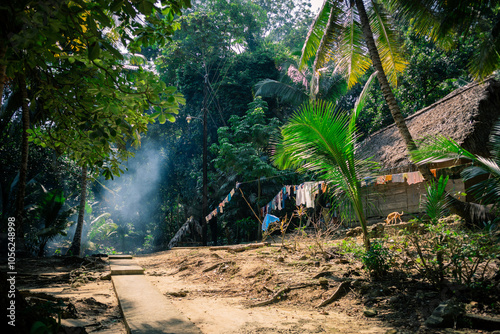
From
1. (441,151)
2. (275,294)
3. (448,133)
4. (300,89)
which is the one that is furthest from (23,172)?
(300,89)

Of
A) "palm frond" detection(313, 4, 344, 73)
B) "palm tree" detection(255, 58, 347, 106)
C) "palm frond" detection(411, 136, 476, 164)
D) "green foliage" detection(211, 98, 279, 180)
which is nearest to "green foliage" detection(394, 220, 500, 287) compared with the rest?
"palm frond" detection(411, 136, 476, 164)

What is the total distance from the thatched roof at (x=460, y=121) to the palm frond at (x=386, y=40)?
2.18 m

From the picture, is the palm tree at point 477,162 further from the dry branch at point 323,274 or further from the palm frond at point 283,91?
the palm frond at point 283,91

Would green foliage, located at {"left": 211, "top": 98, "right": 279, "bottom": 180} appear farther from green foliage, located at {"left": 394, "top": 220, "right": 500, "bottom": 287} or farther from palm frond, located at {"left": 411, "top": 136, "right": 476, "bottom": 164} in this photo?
green foliage, located at {"left": 394, "top": 220, "right": 500, "bottom": 287}

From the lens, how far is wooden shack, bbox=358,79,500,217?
8.99 m

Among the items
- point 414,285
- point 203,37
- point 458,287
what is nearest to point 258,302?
point 414,285

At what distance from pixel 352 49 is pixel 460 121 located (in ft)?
13.4

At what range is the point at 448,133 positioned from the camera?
9.42 m

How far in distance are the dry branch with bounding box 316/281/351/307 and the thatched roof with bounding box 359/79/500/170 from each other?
4388 millimetres

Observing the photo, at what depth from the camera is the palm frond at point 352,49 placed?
27.8 feet

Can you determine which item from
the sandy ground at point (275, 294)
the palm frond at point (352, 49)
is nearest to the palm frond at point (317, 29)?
the palm frond at point (352, 49)

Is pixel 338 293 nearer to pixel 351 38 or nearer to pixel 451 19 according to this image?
pixel 451 19

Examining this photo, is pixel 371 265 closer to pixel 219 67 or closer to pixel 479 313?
pixel 479 313

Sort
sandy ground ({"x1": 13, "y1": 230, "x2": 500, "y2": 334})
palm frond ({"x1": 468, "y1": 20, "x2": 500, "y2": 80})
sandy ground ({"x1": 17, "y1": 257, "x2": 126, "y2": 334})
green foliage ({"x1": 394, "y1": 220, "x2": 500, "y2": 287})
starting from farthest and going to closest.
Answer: palm frond ({"x1": 468, "y1": 20, "x2": 500, "y2": 80})
green foliage ({"x1": 394, "y1": 220, "x2": 500, "y2": 287})
sandy ground ({"x1": 13, "y1": 230, "x2": 500, "y2": 334})
sandy ground ({"x1": 17, "y1": 257, "x2": 126, "y2": 334})
